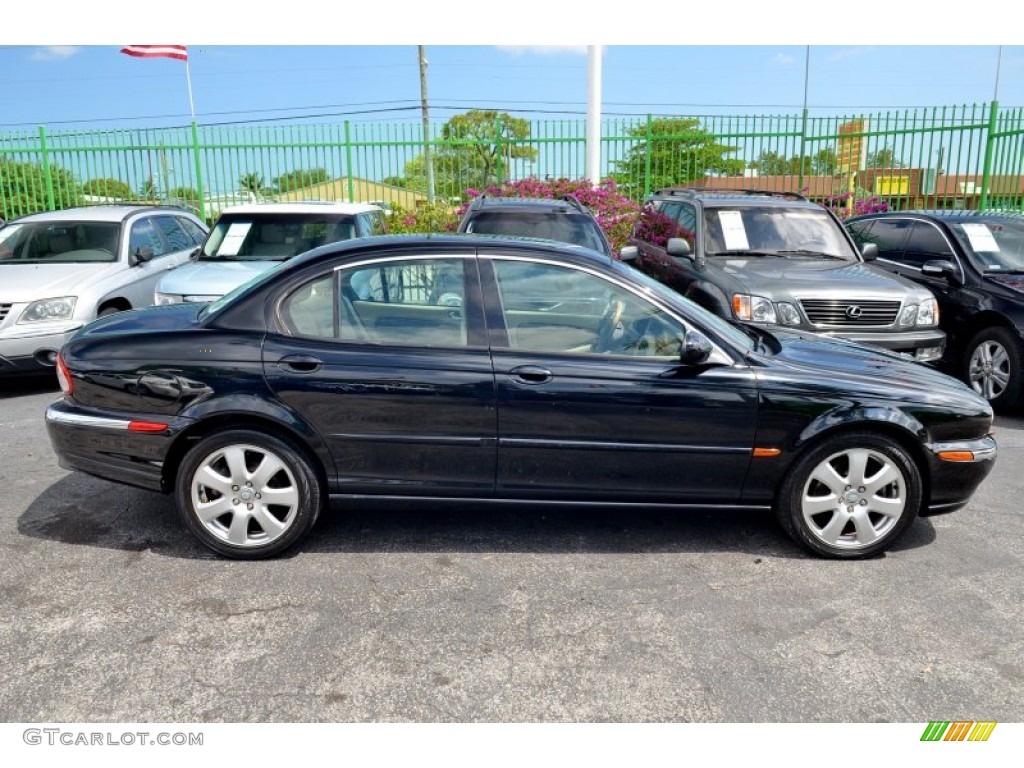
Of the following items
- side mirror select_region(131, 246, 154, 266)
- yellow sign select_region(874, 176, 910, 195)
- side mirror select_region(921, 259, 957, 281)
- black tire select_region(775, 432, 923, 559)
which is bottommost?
black tire select_region(775, 432, 923, 559)

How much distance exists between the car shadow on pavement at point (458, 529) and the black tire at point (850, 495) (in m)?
0.18

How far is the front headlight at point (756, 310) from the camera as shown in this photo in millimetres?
6508

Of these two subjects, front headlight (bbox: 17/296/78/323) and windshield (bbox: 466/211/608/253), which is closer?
front headlight (bbox: 17/296/78/323)

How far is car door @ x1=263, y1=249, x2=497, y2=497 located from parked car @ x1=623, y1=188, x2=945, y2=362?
10.6 feet

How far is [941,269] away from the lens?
24.6 feet

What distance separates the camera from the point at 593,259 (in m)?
3.99

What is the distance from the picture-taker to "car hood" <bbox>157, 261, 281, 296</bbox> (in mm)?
7008

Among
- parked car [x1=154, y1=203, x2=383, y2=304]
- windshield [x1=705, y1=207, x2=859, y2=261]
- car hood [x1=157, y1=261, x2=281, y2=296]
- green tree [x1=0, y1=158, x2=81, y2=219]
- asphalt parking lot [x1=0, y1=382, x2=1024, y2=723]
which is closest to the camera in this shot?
asphalt parking lot [x1=0, y1=382, x2=1024, y2=723]

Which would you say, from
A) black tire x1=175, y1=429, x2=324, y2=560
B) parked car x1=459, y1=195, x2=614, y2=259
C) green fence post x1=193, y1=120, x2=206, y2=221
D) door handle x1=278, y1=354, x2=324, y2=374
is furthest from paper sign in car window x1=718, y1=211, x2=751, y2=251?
green fence post x1=193, y1=120, x2=206, y2=221

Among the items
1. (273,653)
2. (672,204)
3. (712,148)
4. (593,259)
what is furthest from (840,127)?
(273,653)

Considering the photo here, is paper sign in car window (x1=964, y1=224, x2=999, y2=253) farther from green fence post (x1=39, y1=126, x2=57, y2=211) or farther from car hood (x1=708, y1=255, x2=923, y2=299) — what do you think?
green fence post (x1=39, y1=126, x2=57, y2=211)

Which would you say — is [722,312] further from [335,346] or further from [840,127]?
[840,127]

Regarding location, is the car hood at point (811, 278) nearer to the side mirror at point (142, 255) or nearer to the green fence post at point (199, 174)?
the side mirror at point (142, 255)

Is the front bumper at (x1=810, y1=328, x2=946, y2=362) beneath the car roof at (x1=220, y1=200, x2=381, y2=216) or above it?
beneath
